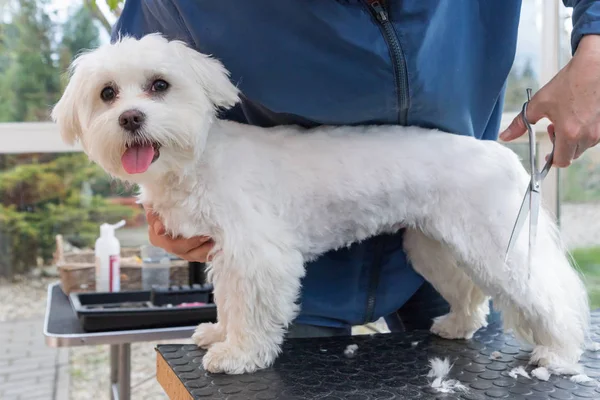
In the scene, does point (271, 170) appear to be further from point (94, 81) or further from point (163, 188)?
point (94, 81)

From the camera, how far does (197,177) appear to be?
38.8 inches

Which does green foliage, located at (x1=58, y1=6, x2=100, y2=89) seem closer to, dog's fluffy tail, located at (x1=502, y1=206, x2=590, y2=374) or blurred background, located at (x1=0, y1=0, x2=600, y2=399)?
blurred background, located at (x1=0, y1=0, x2=600, y2=399)

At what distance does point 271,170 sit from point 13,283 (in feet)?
5.86

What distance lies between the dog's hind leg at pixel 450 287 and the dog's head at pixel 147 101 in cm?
42

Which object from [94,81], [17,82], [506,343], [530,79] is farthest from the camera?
[530,79]

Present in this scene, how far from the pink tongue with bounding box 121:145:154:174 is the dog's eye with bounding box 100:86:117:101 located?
0.33ft

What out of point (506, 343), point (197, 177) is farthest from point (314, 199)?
point (506, 343)

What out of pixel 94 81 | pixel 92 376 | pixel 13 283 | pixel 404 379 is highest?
pixel 94 81

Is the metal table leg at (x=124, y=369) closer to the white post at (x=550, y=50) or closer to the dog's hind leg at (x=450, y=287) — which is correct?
the dog's hind leg at (x=450, y=287)

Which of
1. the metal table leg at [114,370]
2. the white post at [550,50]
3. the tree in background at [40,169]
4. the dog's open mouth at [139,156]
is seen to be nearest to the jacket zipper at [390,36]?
the dog's open mouth at [139,156]

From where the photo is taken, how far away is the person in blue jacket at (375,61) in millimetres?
930

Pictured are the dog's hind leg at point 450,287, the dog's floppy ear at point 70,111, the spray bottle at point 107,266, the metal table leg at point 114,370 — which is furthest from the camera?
the metal table leg at point 114,370

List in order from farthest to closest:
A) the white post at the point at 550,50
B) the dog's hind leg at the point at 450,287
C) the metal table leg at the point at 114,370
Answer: the white post at the point at 550,50, the metal table leg at the point at 114,370, the dog's hind leg at the point at 450,287

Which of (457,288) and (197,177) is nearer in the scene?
(197,177)
